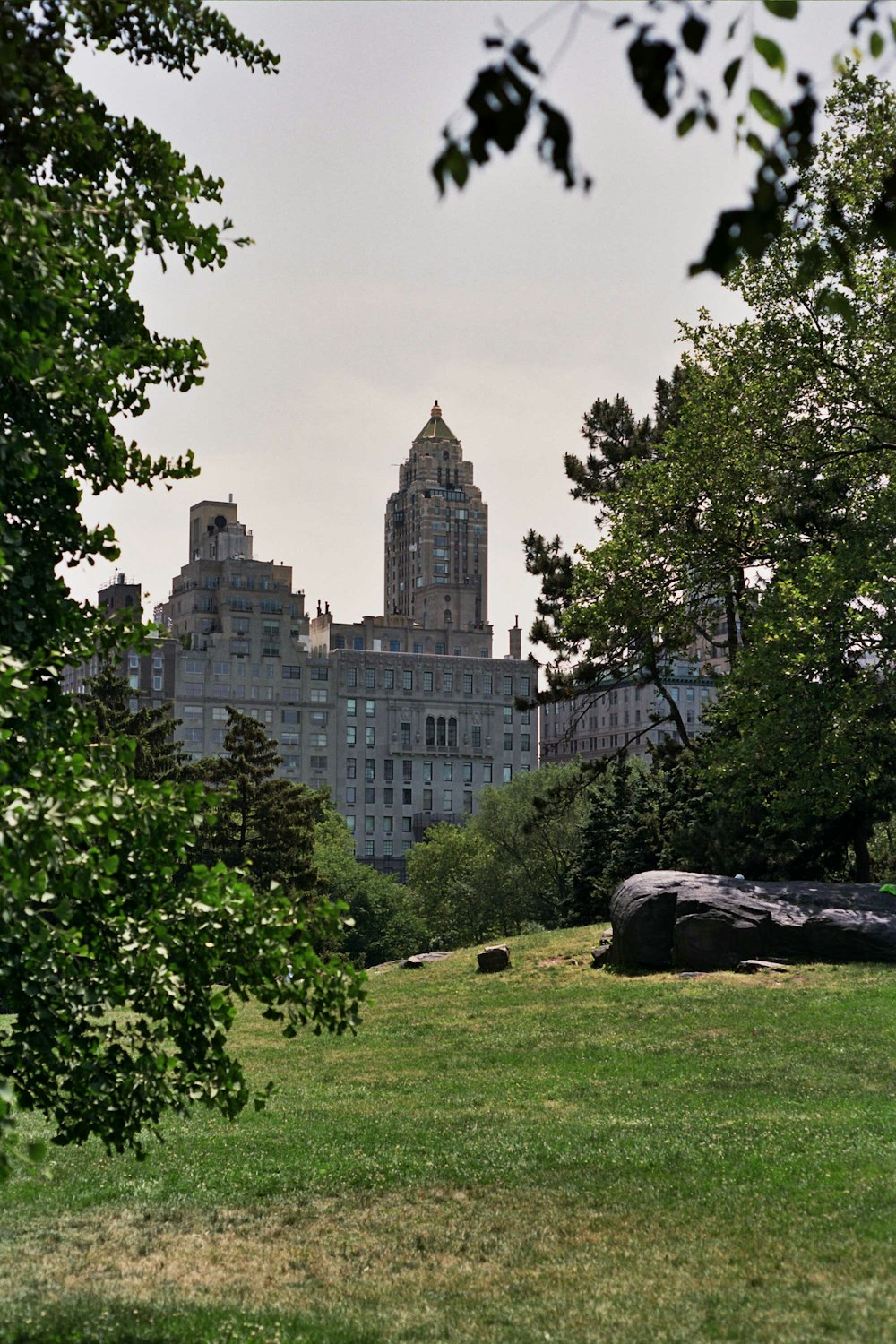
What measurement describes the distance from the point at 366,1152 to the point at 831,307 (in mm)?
13555

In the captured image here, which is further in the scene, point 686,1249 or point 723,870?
point 723,870

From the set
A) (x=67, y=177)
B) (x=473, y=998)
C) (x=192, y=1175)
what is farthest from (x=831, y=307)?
(x=473, y=998)

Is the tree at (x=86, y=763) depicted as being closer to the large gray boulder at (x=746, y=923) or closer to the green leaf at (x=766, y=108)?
the green leaf at (x=766, y=108)

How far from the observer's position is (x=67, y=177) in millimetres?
11211

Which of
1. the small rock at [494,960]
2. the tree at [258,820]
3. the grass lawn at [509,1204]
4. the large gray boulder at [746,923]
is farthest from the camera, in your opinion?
the tree at [258,820]

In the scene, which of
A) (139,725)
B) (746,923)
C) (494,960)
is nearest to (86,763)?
(746,923)

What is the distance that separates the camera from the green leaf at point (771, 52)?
4473mm

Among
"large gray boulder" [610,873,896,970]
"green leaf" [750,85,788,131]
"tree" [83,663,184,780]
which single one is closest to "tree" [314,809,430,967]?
"tree" [83,663,184,780]

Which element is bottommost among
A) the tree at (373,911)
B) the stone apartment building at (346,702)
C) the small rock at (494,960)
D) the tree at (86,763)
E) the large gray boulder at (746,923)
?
the tree at (373,911)

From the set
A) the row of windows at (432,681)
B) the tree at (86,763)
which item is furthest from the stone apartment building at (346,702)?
the tree at (86,763)

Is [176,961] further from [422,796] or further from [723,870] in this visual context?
[422,796]

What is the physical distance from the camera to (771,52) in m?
4.50

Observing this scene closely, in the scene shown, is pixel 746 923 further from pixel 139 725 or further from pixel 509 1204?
pixel 139 725

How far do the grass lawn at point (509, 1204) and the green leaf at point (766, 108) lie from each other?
6.33 metres
